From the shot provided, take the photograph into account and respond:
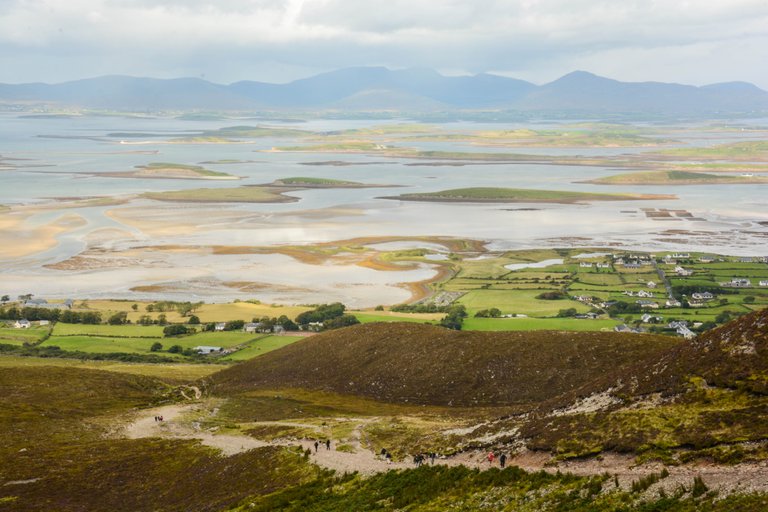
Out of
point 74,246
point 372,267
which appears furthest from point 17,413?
point 74,246

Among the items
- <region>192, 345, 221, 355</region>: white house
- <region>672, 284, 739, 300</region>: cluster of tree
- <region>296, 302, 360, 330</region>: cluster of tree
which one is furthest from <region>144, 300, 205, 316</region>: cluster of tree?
<region>672, 284, 739, 300</region>: cluster of tree

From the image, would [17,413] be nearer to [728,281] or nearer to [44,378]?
[44,378]

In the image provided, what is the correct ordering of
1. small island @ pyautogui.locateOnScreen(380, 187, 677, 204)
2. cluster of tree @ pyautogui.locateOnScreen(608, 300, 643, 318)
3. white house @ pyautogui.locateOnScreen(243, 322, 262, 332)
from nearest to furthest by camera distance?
white house @ pyautogui.locateOnScreen(243, 322, 262, 332) < cluster of tree @ pyautogui.locateOnScreen(608, 300, 643, 318) < small island @ pyautogui.locateOnScreen(380, 187, 677, 204)

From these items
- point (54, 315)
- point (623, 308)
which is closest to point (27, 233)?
point (54, 315)

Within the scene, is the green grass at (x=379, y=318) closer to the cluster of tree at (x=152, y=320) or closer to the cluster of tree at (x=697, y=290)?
the cluster of tree at (x=152, y=320)

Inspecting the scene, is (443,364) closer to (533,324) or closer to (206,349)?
(533,324)

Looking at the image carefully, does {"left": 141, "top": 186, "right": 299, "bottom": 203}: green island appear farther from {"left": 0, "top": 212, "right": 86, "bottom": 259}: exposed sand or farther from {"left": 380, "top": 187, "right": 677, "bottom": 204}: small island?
{"left": 0, "top": 212, "right": 86, "bottom": 259}: exposed sand
